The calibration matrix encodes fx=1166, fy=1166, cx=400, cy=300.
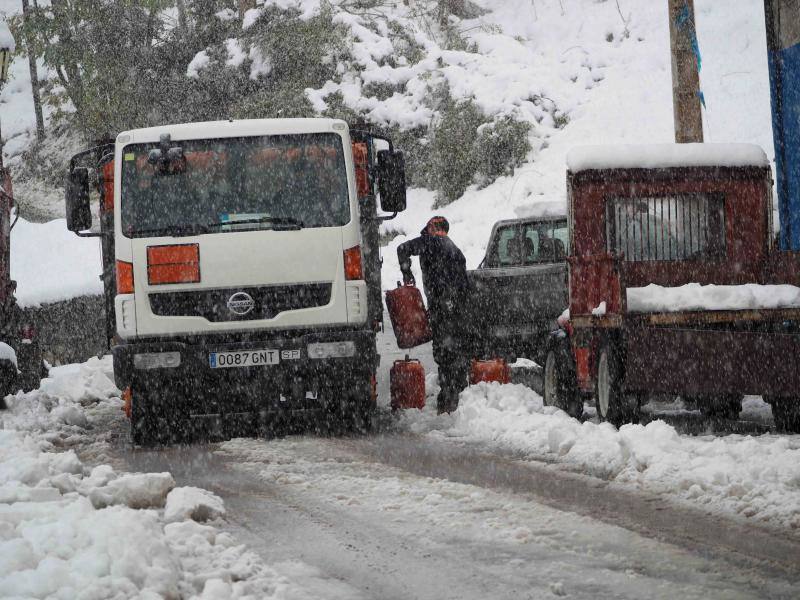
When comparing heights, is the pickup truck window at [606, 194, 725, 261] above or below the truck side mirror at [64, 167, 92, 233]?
below

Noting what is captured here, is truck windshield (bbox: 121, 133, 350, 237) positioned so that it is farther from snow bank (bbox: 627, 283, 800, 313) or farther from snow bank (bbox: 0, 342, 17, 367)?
snow bank (bbox: 0, 342, 17, 367)

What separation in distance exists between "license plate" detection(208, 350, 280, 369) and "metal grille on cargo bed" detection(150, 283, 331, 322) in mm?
A: 284

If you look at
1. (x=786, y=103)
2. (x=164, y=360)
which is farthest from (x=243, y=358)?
(x=786, y=103)

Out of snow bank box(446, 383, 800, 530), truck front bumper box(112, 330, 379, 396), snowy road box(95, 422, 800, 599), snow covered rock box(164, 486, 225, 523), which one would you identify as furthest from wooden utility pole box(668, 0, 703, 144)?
snow covered rock box(164, 486, 225, 523)

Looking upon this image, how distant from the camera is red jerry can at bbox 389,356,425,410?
11266mm

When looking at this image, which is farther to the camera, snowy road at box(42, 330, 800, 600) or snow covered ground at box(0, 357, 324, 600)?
snowy road at box(42, 330, 800, 600)

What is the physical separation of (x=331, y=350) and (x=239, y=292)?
2.96 feet

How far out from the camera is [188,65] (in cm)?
3744

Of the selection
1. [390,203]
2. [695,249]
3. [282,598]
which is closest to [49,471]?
[282,598]

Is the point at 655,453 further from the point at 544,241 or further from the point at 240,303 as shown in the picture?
the point at 544,241

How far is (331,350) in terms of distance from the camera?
9.76 m

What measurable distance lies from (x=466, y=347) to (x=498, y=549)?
243 inches

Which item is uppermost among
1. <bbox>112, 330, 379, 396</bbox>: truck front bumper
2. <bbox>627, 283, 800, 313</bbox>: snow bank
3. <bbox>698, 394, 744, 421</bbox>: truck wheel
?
<bbox>627, 283, 800, 313</bbox>: snow bank

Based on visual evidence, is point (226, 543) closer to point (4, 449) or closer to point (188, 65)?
point (4, 449)
